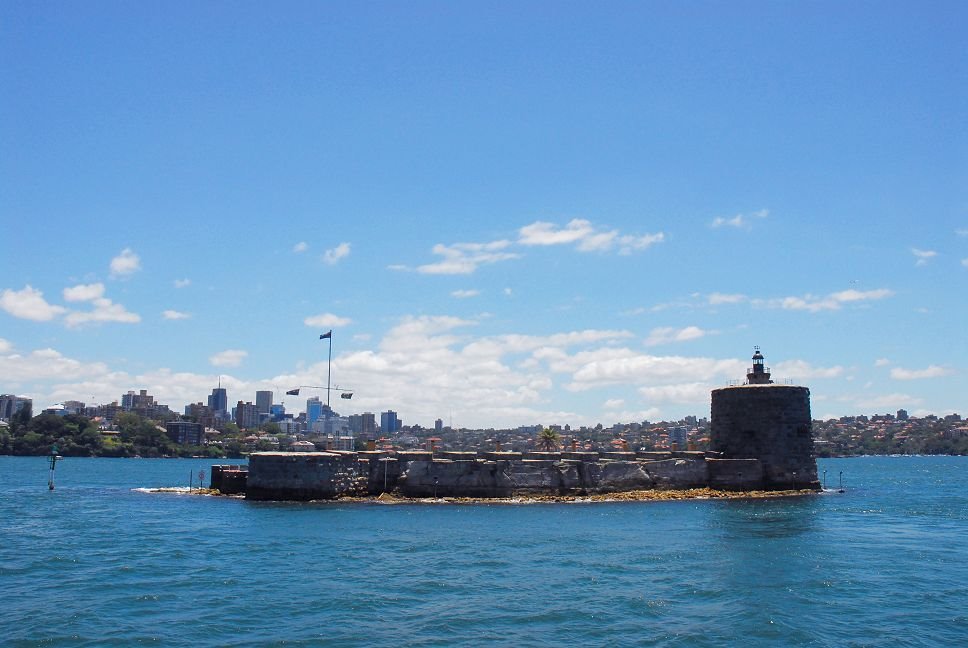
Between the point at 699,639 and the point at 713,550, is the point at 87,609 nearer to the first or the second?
the point at 699,639

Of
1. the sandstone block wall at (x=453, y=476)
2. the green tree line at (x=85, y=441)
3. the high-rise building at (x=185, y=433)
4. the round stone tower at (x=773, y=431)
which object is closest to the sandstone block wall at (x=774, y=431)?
the round stone tower at (x=773, y=431)

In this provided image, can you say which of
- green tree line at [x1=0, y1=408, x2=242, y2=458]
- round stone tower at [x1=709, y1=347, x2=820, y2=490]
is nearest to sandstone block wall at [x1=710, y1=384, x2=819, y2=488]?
round stone tower at [x1=709, y1=347, x2=820, y2=490]

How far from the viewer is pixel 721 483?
4638 centimetres

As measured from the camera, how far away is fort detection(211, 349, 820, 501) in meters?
41.2

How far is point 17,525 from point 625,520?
2632 cm

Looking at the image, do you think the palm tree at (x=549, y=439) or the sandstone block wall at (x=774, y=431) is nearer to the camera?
the sandstone block wall at (x=774, y=431)

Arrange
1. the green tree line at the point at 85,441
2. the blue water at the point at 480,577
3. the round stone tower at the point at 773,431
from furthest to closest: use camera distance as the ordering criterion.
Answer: the green tree line at the point at 85,441, the round stone tower at the point at 773,431, the blue water at the point at 480,577

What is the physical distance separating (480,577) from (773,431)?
29580mm

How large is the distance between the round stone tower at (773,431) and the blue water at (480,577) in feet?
27.6

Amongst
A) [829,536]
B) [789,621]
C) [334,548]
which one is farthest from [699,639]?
[829,536]

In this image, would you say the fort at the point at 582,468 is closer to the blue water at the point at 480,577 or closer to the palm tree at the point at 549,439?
the blue water at the point at 480,577

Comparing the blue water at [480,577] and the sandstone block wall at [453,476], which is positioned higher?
the sandstone block wall at [453,476]

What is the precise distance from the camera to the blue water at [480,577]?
17719 mm

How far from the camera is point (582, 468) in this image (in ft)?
144
